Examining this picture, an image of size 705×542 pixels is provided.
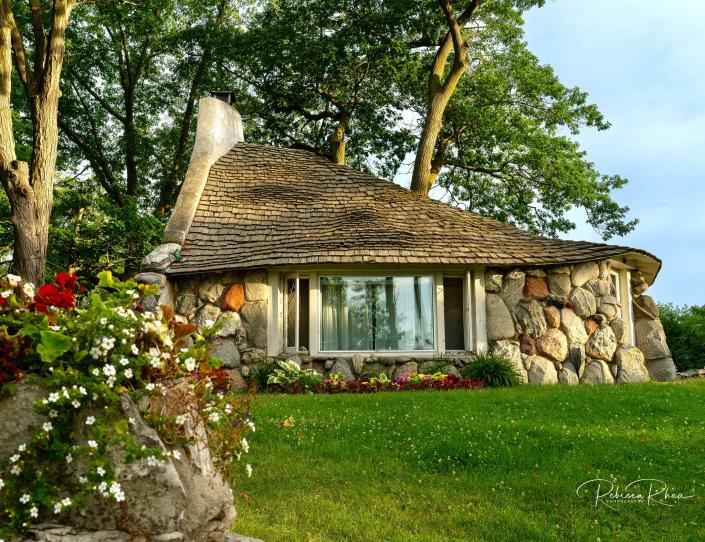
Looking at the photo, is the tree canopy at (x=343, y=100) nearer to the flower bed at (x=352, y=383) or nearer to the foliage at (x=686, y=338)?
the foliage at (x=686, y=338)

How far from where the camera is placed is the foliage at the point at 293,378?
1180cm

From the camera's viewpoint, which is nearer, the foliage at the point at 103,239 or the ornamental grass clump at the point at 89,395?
the ornamental grass clump at the point at 89,395

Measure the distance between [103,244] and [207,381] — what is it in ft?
54.1

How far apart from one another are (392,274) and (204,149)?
22.2ft

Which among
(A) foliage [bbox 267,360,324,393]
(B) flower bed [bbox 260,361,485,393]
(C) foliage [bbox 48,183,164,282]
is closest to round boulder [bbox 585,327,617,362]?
(B) flower bed [bbox 260,361,485,393]

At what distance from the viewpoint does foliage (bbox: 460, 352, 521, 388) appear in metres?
12.0

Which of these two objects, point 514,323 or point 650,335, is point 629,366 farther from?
point 514,323

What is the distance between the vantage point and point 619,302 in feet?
47.4

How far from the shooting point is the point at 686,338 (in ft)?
61.2

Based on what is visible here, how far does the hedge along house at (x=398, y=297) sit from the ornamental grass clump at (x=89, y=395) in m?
7.68

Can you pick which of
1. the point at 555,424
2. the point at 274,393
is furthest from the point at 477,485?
the point at 274,393

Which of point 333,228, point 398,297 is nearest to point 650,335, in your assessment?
point 398,297

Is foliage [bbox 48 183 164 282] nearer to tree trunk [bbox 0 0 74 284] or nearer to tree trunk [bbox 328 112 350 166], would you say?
tree trunk [bbox 0 0 74 284]

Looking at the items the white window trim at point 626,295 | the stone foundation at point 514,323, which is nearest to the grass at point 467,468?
the stone foundation at point 514,323
